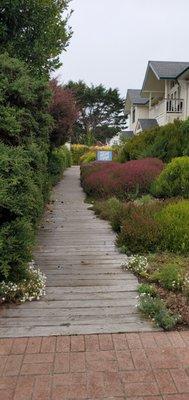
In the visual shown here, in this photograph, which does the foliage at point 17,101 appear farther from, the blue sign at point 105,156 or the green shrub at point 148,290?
the blue sign at point 105,156

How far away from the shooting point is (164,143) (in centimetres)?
1329

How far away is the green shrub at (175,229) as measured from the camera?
5.81 m

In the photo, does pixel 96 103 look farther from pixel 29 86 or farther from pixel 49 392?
pixel 49 392

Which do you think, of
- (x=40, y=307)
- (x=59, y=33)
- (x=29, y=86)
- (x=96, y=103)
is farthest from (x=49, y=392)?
(x=96, y=103)

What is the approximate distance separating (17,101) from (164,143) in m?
8.26

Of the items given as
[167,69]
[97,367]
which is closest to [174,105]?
[167,69]

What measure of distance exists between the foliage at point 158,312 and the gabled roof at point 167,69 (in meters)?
23.7

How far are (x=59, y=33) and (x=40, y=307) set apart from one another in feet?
18.9

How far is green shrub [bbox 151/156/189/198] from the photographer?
9086 millimetres

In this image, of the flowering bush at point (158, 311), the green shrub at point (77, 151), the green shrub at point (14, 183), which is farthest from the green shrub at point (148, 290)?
the green shrub at point (77, 151)

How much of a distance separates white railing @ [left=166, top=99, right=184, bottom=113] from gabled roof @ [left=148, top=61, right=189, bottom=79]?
1534 mm

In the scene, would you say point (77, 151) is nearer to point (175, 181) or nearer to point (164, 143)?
point (164, 143)

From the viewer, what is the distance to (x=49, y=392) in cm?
281

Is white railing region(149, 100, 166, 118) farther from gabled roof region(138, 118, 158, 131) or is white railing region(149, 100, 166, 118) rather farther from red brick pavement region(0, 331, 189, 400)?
red brick pavement region(0, 331, 189, 400)
